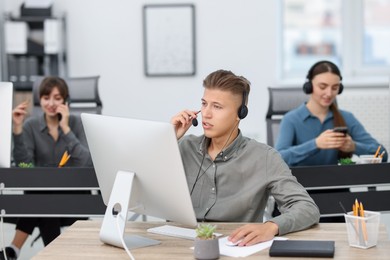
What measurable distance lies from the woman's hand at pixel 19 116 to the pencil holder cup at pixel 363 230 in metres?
2.23

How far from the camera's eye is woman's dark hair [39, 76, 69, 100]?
13.0 ft

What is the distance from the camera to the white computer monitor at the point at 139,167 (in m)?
1.88

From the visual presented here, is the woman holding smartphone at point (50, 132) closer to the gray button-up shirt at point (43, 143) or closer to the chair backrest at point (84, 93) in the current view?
the gray button-up shirt at point (43, 143)

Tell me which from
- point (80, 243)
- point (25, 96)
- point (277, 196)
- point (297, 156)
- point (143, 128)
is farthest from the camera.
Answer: point (25, 96)

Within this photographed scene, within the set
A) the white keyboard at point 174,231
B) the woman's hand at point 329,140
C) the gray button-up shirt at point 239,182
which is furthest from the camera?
the woman's hand at point 329,140

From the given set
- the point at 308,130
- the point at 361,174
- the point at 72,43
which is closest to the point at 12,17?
the point at 72,43

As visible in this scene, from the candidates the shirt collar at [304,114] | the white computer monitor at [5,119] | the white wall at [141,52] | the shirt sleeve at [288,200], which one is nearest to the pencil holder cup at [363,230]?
the shirt sleeve at [288,200]

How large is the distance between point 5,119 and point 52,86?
4.95ft

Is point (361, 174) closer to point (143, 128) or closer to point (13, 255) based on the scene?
point (143, 128)

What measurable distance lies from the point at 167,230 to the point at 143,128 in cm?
42

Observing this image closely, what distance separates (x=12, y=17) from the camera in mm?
6164

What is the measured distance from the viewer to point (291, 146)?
3559mm

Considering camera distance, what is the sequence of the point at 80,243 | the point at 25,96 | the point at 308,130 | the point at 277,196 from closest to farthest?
the point at 80,243
the point at 277,196
the point at 308,130
the point at 25,96

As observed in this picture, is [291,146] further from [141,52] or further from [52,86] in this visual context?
[141,52]
